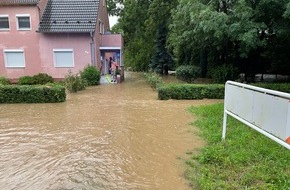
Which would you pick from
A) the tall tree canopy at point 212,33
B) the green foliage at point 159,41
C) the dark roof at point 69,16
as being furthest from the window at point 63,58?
the green foliage at point 159,41

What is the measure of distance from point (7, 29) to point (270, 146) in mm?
20357

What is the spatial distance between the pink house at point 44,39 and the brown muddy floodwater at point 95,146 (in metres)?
9.88

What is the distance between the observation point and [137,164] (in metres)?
4.98

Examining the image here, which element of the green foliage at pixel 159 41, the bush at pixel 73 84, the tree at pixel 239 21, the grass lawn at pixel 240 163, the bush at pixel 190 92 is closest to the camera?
the grass lawn at pixel 240 163

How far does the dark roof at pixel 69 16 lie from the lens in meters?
19.1

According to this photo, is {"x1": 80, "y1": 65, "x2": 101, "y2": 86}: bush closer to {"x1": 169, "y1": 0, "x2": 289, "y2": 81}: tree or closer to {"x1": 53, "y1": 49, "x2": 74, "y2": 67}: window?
{"x1": 53, "y1": 49, "x2": 74, "y2": 67}: window

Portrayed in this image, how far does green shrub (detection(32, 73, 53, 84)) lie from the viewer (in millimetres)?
18219

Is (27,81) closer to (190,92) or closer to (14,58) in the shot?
(14,58)

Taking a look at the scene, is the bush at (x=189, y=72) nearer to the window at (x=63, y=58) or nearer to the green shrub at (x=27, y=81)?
the window at (x=63, y=58)

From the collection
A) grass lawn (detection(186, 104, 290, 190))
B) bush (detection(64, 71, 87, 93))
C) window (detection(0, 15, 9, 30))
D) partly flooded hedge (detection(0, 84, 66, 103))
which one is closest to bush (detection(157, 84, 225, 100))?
partly flooded hedge (detection(0, 84, 66, 103))

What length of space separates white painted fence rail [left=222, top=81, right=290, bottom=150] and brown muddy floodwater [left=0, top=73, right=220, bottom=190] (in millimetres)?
1473

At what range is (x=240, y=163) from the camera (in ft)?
15.2

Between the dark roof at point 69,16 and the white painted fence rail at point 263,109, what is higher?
the dark roof at point 69,16

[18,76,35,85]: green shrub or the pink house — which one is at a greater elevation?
the pink house
